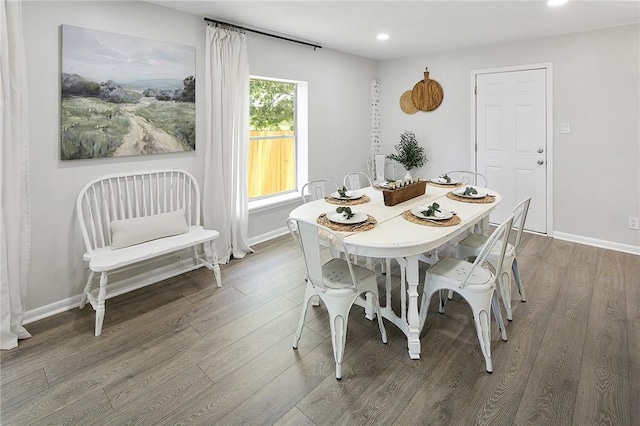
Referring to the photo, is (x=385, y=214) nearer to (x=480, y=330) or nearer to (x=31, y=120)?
(x=480, y=330)

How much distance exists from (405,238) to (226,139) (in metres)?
2.31

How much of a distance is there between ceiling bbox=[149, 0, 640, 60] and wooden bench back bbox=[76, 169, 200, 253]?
147 centimetres

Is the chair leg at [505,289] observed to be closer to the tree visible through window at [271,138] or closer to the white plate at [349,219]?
the white plate at [349,219]

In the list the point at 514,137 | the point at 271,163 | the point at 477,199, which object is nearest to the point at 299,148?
the point at 271,163

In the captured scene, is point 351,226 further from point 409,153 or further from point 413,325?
point 409,153

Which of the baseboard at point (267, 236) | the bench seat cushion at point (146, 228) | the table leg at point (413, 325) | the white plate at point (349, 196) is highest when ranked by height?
the white plate at point (349, 196)

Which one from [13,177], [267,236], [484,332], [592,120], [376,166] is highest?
[592,120]

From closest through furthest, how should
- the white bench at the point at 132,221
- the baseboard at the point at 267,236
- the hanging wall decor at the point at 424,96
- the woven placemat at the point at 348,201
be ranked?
1. the white bench at the point at 132,221
2. the woven placemat at the point at 348,201
3. the baseboard at the point at 267,236
4. the hanging wall decor at the point at 424,96

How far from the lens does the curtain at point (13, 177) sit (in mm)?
2205

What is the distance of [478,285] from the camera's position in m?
2.04

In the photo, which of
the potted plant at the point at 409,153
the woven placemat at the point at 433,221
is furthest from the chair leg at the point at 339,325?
the potted plant at the point at 409,153

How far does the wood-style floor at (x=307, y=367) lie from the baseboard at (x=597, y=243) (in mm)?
1280

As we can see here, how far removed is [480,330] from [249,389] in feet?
4.28

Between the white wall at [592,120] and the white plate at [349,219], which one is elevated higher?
the white wall at [592,120]
